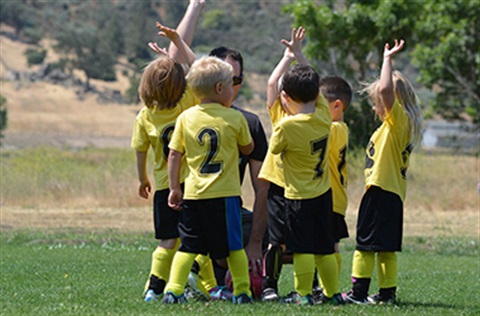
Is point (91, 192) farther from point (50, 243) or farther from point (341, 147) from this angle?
point (341, 147)

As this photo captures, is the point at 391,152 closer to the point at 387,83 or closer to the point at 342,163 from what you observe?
the point at 342,163

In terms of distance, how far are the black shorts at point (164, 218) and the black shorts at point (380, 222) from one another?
1.57 meters

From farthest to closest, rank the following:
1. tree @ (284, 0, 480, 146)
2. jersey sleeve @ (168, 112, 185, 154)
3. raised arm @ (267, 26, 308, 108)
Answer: tree @ (284, 0, 480, 146)
raised arm @ (267, 26, 308, 108)
jersey sleeve @ (168, 112, 185, 154)

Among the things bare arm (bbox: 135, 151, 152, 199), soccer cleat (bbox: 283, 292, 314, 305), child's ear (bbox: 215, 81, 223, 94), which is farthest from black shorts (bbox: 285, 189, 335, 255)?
bare arm (bbox: 135, 151, 152, 199)

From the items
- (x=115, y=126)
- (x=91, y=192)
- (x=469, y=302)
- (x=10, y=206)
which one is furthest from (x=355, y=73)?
(x=115, y=126)

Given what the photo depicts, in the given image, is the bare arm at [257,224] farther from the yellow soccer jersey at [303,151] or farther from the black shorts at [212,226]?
the black shorts at [212,226]

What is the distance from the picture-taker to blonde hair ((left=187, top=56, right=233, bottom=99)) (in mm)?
6953

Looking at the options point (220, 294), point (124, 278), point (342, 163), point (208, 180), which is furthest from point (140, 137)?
point (124, 278)

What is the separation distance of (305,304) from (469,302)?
2057 millimetres

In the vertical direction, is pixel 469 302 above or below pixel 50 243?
above

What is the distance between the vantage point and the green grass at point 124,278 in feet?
22.4

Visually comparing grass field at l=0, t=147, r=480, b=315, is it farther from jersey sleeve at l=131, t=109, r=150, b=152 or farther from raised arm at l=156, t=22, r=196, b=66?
raised arm at l=156, t=22, r=196, b=66

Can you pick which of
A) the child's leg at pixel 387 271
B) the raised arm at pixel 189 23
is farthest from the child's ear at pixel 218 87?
the child's leg at pixel 387 271

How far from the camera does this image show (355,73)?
3102cm
